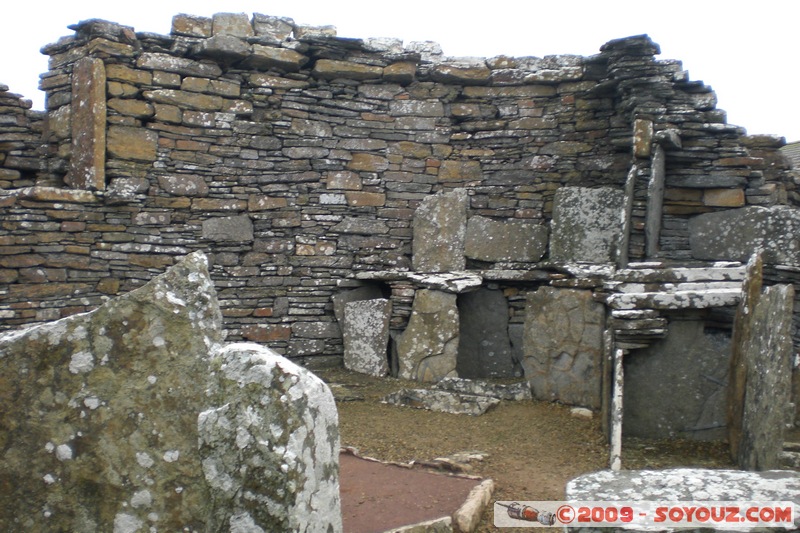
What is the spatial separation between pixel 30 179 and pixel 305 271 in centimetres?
332

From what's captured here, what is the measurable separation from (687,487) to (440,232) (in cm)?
673

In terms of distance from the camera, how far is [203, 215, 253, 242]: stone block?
30.4 ft

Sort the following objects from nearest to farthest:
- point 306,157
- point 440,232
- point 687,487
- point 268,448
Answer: point 268,448 → point 687,487 → point 306,157 → point 440,232

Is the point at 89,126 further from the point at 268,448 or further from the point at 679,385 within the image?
the point at 268,448

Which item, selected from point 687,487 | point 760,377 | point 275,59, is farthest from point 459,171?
point 687,487

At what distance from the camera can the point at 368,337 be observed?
929 cm

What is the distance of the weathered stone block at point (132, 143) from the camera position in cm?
886

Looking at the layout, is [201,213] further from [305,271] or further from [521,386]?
[521,386]

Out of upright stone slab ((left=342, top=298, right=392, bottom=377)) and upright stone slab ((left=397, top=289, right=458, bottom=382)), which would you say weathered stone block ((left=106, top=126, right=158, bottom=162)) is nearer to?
upright stone slab ((left=342, top=298, right=392, bottom=377))

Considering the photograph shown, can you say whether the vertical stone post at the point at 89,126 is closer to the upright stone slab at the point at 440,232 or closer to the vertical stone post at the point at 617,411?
the upright stone slab at the point at 440,232

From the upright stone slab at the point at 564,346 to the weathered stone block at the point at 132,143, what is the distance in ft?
15.0

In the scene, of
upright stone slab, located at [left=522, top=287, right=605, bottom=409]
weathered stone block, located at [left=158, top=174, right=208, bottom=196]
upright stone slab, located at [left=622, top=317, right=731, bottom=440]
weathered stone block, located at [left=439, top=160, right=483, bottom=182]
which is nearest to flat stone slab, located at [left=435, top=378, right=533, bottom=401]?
upright stone slab, located at [left=522, top=287, right=605, bottom=409]

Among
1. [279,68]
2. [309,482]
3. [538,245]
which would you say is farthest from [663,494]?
[279,68]

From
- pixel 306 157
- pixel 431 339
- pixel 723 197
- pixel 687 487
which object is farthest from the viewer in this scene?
pixel 306 157
